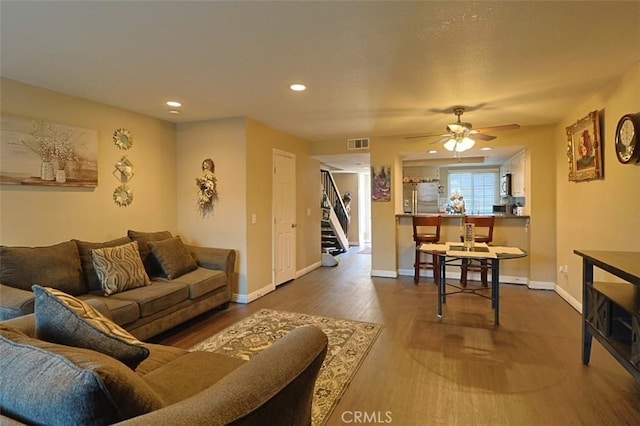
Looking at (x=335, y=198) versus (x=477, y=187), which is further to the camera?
(x=335, y=198)

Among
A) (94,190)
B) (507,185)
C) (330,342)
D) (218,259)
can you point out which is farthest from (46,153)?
(507,185)

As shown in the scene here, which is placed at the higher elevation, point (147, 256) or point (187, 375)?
point (147, 256)

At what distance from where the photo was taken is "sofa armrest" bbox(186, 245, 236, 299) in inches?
163

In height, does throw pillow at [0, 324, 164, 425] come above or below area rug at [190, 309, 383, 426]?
above

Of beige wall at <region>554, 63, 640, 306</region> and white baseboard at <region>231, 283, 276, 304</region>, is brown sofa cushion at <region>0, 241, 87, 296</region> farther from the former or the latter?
beige wall at <region>554, 63, 640, 306</region>

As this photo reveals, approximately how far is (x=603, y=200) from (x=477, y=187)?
5476mm

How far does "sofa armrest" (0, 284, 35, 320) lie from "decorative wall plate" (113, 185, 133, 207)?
5.80ft

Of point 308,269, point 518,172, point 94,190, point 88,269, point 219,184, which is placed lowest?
point 308,269

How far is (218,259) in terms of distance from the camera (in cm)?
416

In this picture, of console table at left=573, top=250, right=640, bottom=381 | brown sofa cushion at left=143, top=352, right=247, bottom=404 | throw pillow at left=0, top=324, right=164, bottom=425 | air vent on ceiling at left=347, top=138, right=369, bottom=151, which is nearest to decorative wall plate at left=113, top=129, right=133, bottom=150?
brown sofa cushion at left=143, top=352, right=247, bottom=404

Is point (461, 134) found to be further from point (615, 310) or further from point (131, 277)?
point (131, 277)

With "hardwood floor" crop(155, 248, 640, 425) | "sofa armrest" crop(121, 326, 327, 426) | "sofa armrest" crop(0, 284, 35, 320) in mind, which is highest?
"sofa armrest" crop(121, 326, 327, 426)

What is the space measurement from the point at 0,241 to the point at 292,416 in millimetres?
3233

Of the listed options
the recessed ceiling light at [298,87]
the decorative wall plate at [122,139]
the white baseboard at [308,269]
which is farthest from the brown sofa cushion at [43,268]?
the white baseboard at [308,269]
